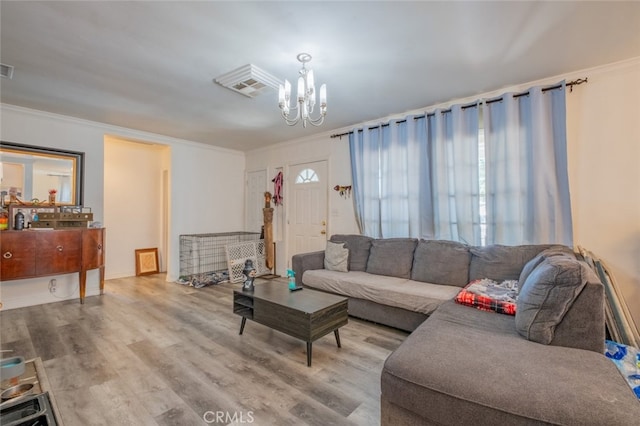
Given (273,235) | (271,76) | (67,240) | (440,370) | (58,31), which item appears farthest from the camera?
(273,235)

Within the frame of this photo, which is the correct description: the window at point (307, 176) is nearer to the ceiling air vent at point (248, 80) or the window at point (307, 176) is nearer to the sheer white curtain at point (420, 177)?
the sheer white curtain at point (420, 177)

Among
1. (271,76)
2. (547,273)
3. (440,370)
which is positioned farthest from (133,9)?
(547,273)

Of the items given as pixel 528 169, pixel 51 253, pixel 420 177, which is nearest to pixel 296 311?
pixel 420 177

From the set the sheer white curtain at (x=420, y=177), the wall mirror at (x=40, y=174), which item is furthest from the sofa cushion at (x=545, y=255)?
the wall mirror at (x=40, y=174)

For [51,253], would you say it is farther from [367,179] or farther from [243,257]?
[367,179]

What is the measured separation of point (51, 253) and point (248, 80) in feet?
10.4

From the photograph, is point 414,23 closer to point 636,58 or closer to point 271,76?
point 271,76

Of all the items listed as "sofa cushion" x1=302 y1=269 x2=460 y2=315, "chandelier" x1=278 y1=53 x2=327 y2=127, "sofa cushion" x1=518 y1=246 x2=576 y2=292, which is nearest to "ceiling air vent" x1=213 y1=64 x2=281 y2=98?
"chandelier" x1=278 y1=53 x2=327 y2=127

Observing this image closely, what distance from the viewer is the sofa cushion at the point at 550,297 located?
5.10ft

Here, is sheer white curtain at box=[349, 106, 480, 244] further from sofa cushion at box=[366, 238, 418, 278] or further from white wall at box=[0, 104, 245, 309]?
white wall at box=[0, 104, 245, 309]

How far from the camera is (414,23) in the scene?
2.00m

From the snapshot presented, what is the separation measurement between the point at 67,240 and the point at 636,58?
6.21 meters

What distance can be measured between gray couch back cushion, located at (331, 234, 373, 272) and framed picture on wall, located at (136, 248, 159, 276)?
385 cm

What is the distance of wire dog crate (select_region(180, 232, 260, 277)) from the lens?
510 centimetres
